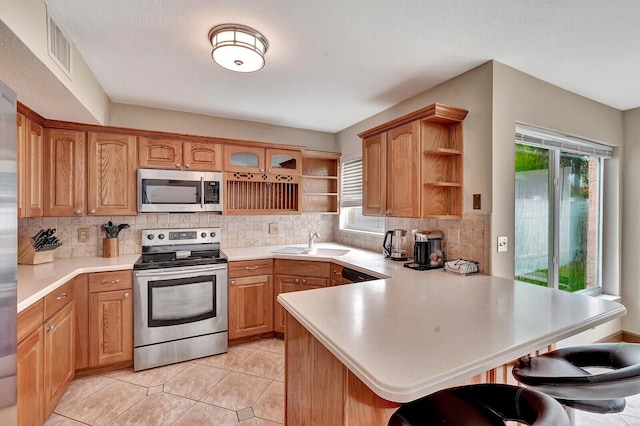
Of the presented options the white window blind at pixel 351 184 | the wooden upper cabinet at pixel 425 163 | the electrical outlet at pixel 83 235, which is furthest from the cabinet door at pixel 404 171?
the electrical outlet at pixel 83 235

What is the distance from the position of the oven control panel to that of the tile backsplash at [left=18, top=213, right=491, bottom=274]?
7cm

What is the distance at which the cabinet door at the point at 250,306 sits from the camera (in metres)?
2.97

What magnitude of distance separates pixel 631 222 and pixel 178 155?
15.0ft

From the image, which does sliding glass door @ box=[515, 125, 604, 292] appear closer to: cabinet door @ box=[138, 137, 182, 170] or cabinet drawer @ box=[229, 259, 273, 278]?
cabinet drawer @ box=[229, 259, 273, 278]

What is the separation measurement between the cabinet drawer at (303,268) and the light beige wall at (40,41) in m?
2.05

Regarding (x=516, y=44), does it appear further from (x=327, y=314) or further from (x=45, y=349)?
(x=45, y=349)

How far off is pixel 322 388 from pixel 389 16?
1.88 m

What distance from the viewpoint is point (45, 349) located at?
6.17ft

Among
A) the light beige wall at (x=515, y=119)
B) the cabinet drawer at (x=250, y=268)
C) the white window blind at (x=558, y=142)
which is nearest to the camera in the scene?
the light beige wall at (x=515, y=119)

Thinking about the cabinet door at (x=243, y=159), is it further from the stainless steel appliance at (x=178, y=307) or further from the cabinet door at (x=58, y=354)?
the cabinet door at (x=58, y=354)

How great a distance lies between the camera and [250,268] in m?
3.04

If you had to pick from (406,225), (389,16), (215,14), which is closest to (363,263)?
(406,225)

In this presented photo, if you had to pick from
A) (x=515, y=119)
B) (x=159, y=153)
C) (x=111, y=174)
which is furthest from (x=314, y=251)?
(x=515, y=119)

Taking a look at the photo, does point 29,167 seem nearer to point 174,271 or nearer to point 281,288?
point 174,271
